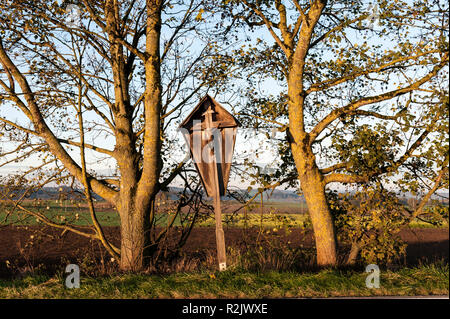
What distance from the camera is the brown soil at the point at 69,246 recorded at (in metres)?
11.6

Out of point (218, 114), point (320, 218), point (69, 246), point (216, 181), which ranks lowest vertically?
point (69, 246)

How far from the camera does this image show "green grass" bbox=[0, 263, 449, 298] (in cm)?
706

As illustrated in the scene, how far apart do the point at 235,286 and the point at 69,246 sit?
57.4 ft

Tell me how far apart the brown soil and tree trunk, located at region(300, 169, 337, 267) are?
0.84 meters

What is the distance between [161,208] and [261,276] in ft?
14.2

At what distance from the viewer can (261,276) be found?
8258 mm

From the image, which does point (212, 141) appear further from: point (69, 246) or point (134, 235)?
point (69, 246)

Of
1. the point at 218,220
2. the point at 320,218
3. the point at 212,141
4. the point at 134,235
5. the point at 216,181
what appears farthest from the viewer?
the point at 320,218

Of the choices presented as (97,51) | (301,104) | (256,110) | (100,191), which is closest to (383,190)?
(301,104)

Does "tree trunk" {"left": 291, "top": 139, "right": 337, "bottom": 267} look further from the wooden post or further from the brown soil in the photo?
the wooden post

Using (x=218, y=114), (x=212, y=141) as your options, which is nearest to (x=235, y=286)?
(x=212, y=141)

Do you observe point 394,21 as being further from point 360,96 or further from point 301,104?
point 301,104

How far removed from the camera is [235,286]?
7402 mm

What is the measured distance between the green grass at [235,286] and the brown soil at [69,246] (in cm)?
283
